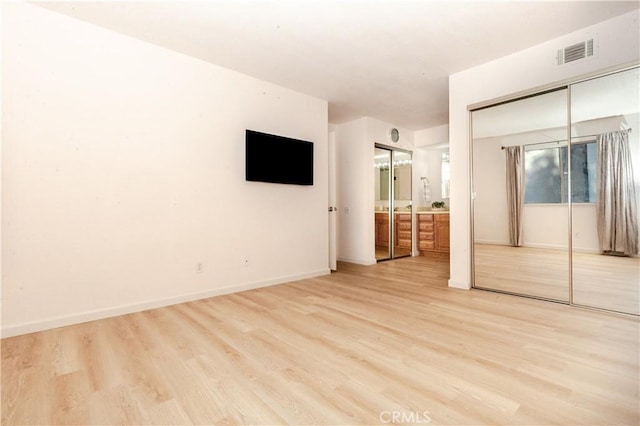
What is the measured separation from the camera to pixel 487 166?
3670 millimetres

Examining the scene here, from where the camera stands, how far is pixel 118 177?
111 inches

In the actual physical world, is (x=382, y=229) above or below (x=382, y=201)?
below

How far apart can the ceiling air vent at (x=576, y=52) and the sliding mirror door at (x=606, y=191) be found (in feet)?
0.86

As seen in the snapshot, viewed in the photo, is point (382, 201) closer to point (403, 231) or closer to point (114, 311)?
point (403, 231)

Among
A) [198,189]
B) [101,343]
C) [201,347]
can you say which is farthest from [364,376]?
[198,189]

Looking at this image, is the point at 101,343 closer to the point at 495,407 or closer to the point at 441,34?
the point at 495,407

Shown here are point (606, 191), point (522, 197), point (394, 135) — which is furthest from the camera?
point (394, 135)

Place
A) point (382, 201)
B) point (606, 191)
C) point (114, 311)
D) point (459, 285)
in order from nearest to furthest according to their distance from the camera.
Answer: point (114, 311)
point (606, 191)
point (459, 285)
point (382, 201)

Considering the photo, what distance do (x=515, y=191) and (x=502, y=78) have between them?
132cm

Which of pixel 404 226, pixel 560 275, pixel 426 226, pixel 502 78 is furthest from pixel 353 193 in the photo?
pixel 560 275

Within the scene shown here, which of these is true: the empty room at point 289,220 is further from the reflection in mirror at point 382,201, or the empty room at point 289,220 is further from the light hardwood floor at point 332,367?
the reflection in mirror at point 382,201

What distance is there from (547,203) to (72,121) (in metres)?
4.78

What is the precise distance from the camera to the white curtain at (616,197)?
276 cm

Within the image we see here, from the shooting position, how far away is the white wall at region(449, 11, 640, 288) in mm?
2689
